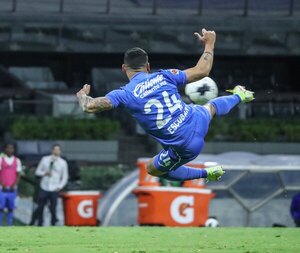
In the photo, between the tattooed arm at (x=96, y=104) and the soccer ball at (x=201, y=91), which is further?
the soccer ball at (x=201, y=91)

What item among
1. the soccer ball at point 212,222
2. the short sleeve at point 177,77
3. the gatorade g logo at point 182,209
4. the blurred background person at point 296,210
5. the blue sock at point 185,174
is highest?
the short sleeve at point 177,77

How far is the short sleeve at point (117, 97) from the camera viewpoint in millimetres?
13712

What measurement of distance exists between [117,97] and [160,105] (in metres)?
0.64

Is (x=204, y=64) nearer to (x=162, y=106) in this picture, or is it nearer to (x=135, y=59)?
(x=162, y=106)

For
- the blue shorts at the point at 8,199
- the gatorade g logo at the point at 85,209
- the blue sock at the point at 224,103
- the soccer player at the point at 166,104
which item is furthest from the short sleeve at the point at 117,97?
the blue shorts at the point at 8,199


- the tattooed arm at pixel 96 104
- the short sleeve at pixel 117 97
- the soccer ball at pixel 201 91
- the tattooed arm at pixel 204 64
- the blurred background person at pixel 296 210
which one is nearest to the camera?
the tattooed arm at pixel 96 104

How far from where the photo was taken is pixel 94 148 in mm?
33031

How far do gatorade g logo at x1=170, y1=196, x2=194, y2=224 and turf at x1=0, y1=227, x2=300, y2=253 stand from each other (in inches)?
192

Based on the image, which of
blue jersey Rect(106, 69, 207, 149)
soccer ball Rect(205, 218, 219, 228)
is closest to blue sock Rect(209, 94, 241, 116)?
blue jersey Rect(106, 69, 207, 149)

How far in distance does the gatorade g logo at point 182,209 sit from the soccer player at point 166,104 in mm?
7901

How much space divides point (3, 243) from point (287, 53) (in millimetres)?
21094

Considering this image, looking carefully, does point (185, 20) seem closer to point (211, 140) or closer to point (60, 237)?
point (211, 140)

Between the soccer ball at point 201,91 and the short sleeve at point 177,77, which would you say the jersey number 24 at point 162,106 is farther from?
the soccer ball at point 201,91

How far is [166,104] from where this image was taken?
14.3 m
